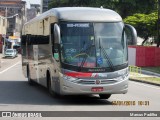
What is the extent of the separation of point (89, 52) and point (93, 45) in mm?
287

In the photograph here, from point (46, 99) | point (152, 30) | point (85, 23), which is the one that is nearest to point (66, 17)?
point (85, 23)

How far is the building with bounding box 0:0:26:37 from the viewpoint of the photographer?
439 ft

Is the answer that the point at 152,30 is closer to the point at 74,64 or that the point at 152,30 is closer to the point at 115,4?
the point at 115,4

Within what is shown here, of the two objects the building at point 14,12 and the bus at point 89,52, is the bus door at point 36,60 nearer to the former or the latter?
the bus at point 89,52

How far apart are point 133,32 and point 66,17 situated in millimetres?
2307

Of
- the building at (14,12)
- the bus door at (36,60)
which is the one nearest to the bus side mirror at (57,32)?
the bus door at (36,60)

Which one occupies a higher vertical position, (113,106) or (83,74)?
(83,74)

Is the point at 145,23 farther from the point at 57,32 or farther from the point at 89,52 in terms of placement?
the point at 57,32

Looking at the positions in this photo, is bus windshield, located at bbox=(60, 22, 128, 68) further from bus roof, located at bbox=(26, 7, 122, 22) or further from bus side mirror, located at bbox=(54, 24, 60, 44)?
bus side mirror, located at bbox=(54, 24, 60, 44)

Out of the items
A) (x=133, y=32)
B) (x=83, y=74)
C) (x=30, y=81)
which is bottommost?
(x=30, y=81)

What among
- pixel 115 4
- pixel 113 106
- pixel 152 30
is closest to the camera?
pixel 113 106

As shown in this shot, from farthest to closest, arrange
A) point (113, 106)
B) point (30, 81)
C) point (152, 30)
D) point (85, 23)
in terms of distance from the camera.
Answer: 1. point (152, 30)
2. point (30, 81)
3. point (85, 23)
4. point (113, 106)

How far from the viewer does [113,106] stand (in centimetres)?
1522

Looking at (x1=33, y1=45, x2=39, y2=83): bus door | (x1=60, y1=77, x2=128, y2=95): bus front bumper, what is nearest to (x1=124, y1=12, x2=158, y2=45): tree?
(x1=33, y1=45, x2=39, y2=83): bus door
